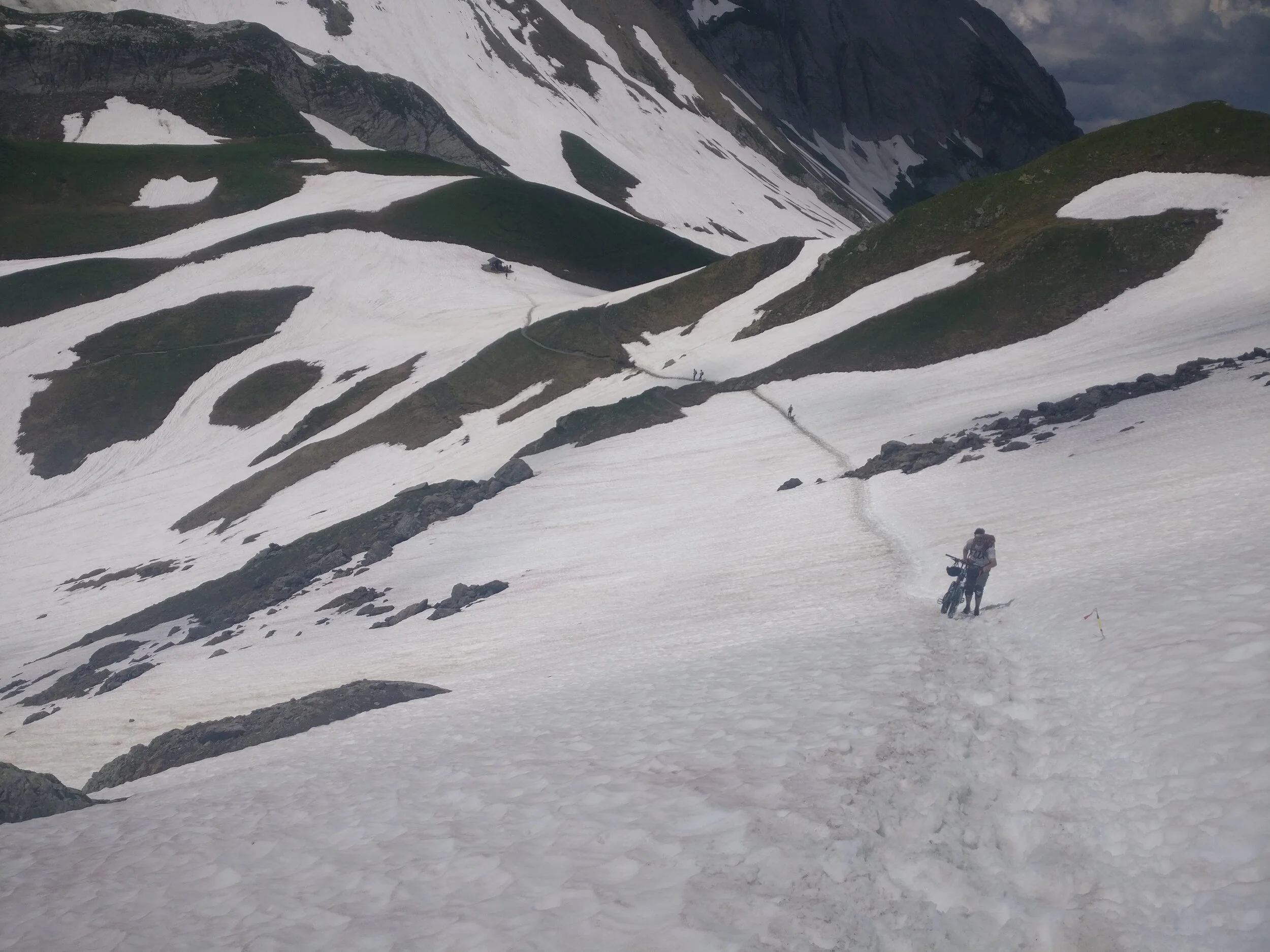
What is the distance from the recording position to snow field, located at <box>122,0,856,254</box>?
155250 millimetres

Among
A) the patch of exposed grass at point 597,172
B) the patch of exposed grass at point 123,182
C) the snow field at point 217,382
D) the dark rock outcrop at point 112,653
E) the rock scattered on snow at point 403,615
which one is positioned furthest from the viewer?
the patch of exposed grass at point 597,172

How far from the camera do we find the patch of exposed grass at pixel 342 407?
63094 mm

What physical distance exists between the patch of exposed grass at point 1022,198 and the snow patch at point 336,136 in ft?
327

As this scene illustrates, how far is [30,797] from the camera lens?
39.4 feet

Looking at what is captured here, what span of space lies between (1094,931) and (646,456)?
36.1 m

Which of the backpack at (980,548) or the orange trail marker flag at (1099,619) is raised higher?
the backpack at (980,548)

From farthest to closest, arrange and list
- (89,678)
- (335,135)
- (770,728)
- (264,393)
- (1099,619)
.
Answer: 1. (335,135)
2. (264,393)
3. (89,678)
4. (1099,619)
5. (770,728)

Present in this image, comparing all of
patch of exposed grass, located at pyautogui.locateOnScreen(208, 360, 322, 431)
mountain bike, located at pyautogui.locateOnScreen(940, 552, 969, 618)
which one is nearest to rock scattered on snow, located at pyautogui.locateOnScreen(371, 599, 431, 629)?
mountain bike, located at pyautogui.locateOnScreen(940, 552, 969, 618)

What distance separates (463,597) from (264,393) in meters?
52.9

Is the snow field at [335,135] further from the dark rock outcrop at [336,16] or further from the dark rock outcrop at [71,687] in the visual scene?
the dark rock outcrop at [71,687]

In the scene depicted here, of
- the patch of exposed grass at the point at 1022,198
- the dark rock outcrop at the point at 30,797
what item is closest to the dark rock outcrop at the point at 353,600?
the dark rock outcrop at the point at 30,797

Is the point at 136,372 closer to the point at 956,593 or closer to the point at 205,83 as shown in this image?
the point at 205,83

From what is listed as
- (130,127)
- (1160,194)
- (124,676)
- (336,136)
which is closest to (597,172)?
(336,136)

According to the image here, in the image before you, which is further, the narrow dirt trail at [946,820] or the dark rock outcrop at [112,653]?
the dark rock outcrop at [112,653]
